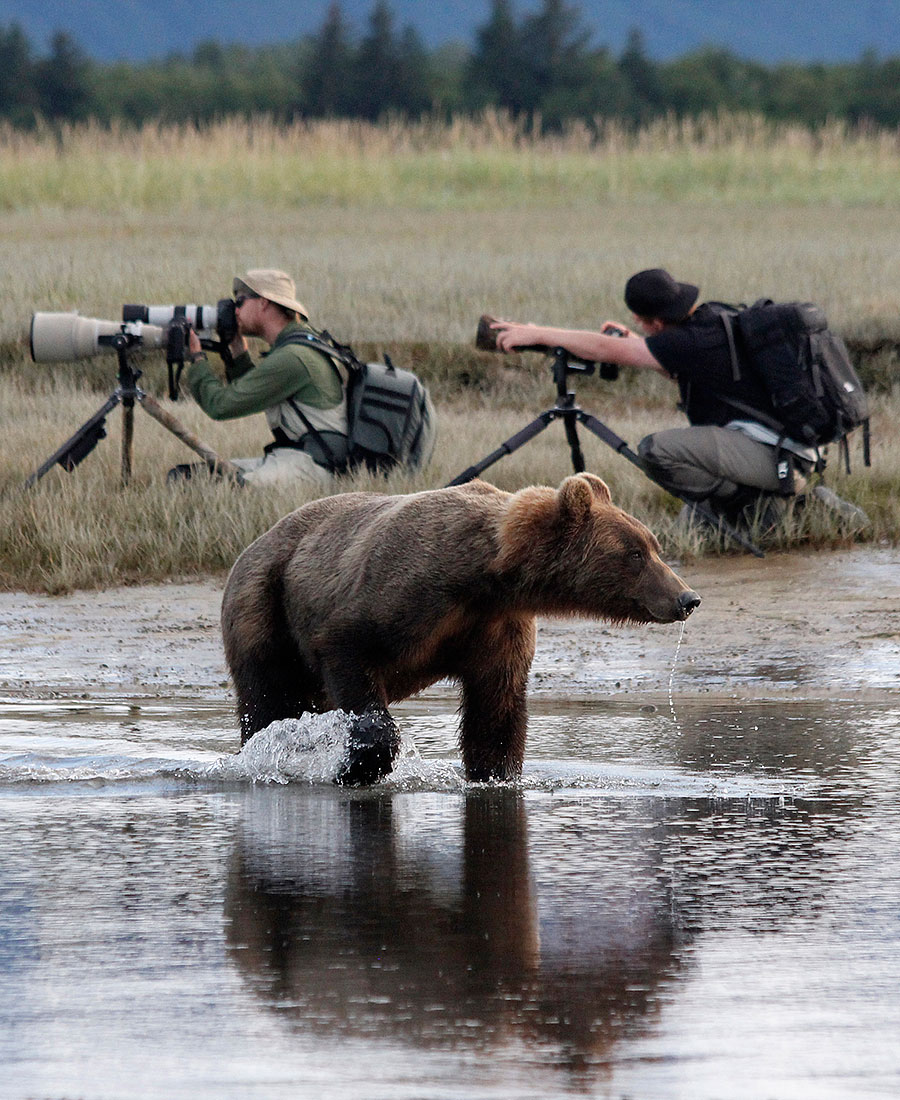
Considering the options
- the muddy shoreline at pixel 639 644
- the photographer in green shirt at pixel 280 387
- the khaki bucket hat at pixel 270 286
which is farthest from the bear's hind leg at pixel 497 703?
the khaki bucket hat at pixel 270 286

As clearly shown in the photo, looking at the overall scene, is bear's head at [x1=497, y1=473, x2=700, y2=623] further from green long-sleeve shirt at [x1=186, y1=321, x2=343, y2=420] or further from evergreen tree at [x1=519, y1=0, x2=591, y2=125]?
evergreen tree at [x1=519, y1=0, x2=591, y2=125]

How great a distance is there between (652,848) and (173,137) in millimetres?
27665

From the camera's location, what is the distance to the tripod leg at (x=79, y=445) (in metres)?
9.95

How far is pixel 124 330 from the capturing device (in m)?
9.62

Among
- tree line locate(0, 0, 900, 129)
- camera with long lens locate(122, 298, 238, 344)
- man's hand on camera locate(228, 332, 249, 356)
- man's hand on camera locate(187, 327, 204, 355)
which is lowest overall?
tree line locate(0, 0, 900, 129)

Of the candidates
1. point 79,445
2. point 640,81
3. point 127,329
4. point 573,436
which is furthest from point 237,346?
point 640,81

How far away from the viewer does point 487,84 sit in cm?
6794

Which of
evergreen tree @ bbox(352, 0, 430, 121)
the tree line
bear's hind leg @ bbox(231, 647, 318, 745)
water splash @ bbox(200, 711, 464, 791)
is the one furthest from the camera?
evergreen tree @ bbox(352, 0, 430, 121)

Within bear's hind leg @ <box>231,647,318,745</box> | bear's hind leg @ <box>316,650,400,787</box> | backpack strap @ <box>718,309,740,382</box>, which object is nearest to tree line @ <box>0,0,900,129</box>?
backpack strap @ <box>718,309,740,382</box>

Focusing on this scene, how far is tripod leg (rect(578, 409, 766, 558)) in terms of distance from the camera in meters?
9.38

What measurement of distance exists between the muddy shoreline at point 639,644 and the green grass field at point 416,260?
1.27ft

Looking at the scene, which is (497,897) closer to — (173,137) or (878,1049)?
(878,1049)

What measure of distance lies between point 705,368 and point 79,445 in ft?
10.3

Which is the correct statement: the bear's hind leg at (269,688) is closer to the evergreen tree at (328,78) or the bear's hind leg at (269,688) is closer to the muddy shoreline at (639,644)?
the muddy shoreline at (639,644)
